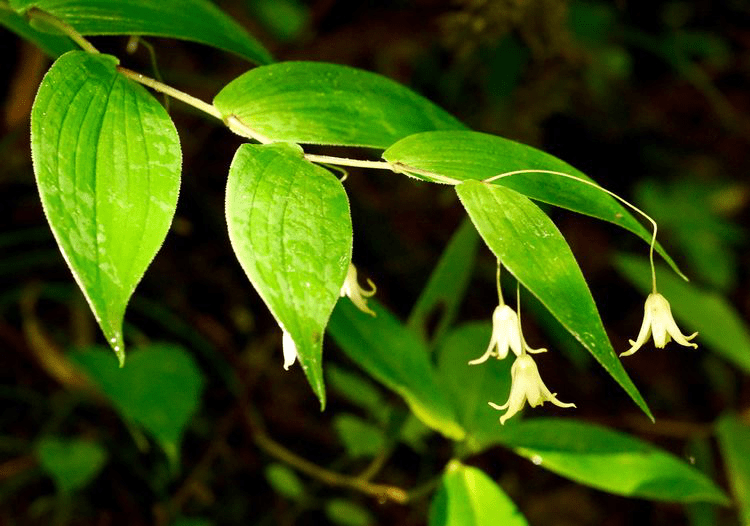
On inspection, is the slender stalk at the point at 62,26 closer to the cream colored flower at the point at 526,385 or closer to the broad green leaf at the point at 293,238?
the broad green leaf at the point at 293,238

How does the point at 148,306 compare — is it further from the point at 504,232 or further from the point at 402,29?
the point at 504,232

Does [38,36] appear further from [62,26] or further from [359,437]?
[359,437]

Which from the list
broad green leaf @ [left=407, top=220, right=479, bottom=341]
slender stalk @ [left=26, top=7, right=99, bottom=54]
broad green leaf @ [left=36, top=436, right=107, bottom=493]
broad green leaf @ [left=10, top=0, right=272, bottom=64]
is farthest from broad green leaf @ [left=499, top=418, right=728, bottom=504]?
broad green leaf @ [left=36, top=436, right=107, bottom=493]

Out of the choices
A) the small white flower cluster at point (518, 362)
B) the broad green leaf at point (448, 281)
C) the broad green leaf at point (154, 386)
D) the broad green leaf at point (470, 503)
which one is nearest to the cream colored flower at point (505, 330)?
the small white flower cluster at point (518, 362)

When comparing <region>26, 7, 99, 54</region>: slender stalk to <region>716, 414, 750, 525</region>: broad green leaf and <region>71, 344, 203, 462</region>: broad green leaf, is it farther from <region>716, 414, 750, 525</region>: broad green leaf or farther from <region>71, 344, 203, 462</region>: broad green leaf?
<region>716, 414, 750, 525</region>: broad green leaf

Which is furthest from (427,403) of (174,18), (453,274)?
(174,18)
